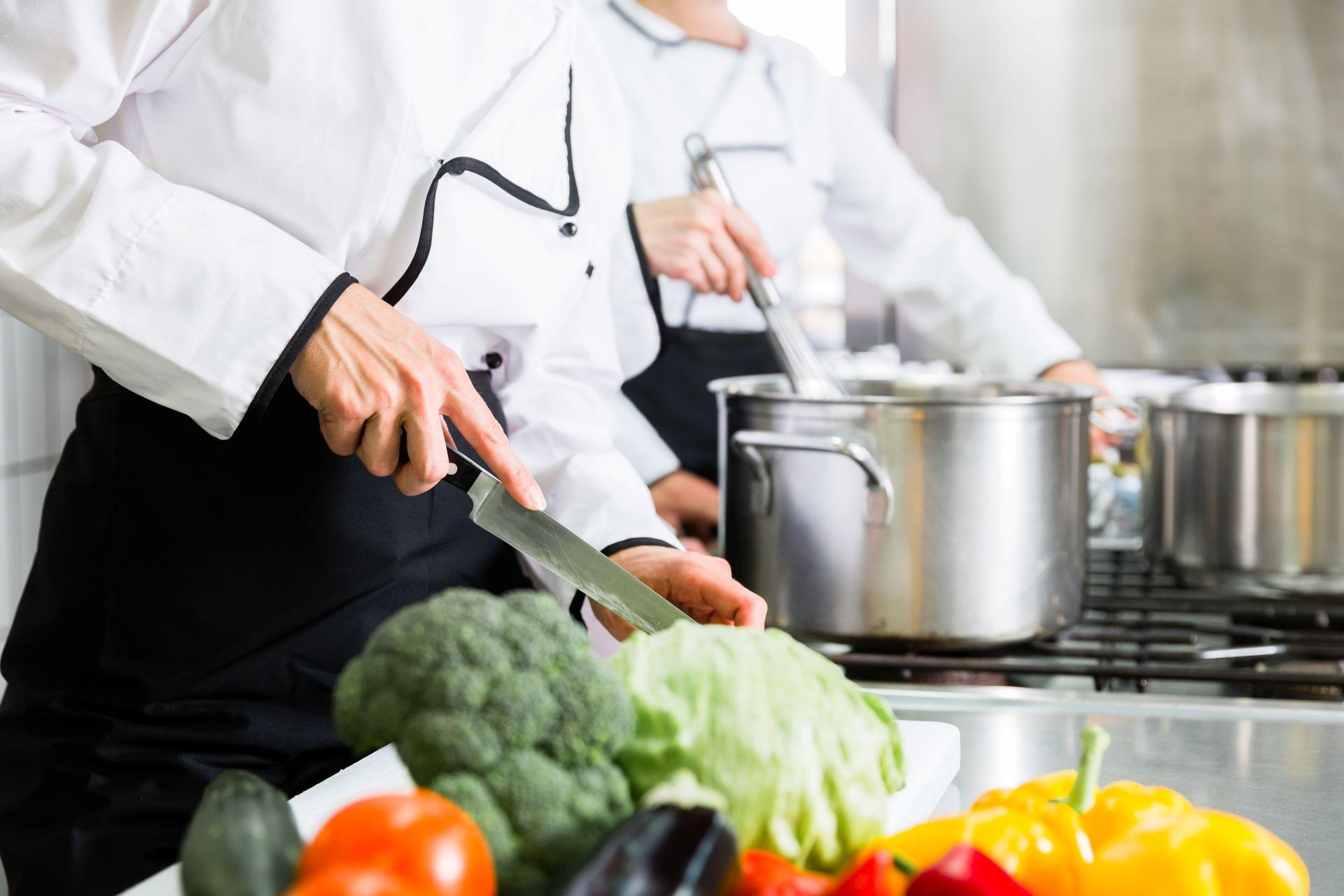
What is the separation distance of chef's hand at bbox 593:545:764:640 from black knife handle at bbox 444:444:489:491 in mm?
143

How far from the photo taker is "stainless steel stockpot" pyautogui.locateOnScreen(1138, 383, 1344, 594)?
1.07m

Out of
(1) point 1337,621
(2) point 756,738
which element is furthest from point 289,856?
(1) point 1337,621

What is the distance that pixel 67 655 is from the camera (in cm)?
84

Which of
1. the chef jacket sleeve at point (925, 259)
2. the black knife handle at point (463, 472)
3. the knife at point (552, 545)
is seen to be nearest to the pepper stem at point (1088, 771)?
the knife at point (552, 545)

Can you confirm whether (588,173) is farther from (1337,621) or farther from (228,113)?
(1337,621)

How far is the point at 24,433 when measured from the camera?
5.14ft

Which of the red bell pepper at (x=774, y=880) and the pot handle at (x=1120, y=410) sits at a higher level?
the pot handle at (x=1120, y=410)

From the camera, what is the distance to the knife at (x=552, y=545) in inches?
27.8

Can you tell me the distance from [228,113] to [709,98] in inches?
32.2

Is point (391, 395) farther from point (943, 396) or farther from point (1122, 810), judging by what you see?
point (943, 396)

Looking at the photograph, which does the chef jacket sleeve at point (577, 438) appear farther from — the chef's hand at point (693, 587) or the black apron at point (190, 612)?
the black apron at point (190, 612)

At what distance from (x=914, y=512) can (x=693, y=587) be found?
18 cm

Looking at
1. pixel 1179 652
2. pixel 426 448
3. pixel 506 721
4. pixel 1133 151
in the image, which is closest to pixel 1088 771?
pixel 506 721

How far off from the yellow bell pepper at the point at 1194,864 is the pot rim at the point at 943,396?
420 millimetres
